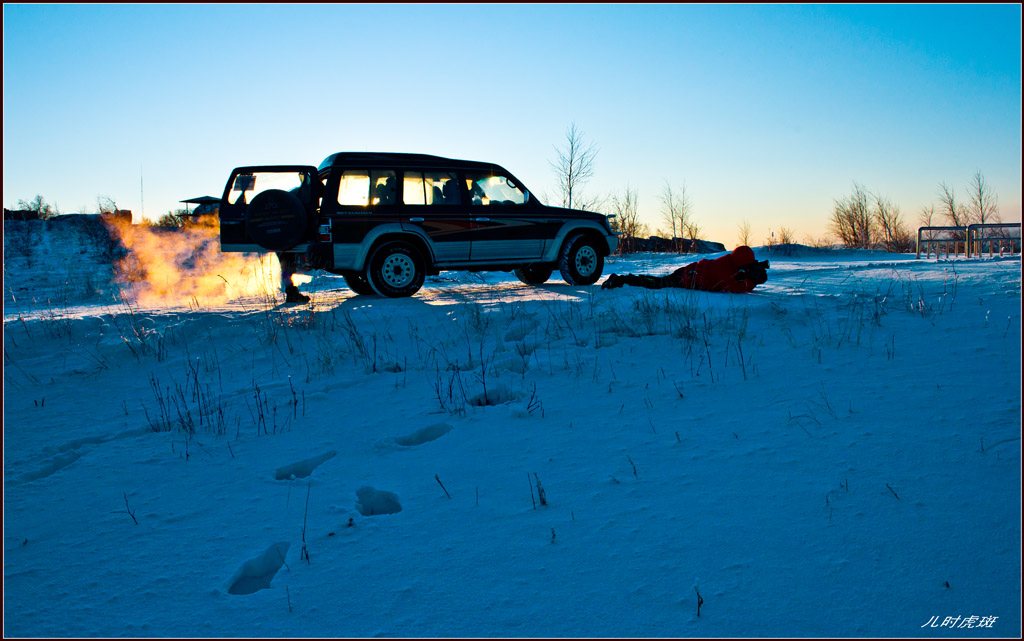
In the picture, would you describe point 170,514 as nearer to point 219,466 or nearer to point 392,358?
point 219,466

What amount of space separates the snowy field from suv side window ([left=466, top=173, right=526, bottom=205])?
3.92 meters

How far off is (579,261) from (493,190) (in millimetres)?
1801

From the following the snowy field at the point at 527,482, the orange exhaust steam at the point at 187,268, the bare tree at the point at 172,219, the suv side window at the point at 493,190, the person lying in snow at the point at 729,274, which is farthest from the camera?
the bare tree at the point at 172,219

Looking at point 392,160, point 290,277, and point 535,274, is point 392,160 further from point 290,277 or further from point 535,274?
point 535,274

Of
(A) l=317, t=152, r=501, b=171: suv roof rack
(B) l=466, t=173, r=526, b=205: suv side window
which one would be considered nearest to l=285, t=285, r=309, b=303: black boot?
(A) l=317, t=152, r=501, b=171: suv roof rack

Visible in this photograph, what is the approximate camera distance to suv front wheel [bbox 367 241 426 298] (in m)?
9.52

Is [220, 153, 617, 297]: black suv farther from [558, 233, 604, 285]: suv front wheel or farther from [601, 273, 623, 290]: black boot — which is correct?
[601, 273, 623, 290]: black boot

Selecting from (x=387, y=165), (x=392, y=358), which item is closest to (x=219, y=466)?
(x=392, y=358)

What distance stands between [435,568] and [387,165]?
754 cm

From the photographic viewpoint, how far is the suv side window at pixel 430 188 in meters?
9.66

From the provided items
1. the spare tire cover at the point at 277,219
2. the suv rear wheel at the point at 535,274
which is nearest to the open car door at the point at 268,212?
the spare tire cover at the point at 277,219

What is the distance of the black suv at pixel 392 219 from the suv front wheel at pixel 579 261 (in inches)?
8.7

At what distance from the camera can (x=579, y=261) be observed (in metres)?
11.0

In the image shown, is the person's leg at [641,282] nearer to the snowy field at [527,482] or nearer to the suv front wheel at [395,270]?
the suv front wheel at [395,270]
